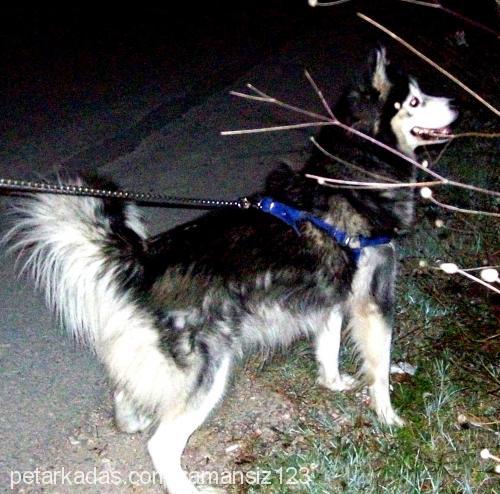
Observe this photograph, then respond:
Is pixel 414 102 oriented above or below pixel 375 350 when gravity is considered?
above

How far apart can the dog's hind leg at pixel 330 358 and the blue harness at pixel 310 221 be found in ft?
1.94

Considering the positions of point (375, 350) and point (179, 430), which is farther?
point (375, 350)

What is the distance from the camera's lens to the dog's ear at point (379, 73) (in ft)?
11.6

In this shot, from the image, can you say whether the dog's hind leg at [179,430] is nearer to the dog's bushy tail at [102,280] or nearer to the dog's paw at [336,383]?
the dog's bushy tail at [102,280]

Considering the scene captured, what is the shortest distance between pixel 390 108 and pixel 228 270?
1.10 meters

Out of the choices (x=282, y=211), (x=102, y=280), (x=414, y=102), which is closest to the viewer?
(x=102, y=280)

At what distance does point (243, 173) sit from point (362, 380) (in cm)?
356

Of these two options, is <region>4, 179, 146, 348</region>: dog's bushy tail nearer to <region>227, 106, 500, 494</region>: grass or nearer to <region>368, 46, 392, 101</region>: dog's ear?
<region>227, 106, 500, 494</region>: grass

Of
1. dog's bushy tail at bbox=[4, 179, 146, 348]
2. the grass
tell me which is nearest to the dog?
dog's bushy tail at bbox=[4, 179, 146, 348]

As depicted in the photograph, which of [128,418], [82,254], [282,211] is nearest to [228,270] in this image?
[282,211]

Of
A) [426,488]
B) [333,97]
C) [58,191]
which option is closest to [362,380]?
[426,488]

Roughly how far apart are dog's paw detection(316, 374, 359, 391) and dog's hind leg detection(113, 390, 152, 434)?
0.97 metres

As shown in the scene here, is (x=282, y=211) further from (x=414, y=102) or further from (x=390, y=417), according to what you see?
(x=390, y=417)

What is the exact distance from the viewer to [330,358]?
3990mm
